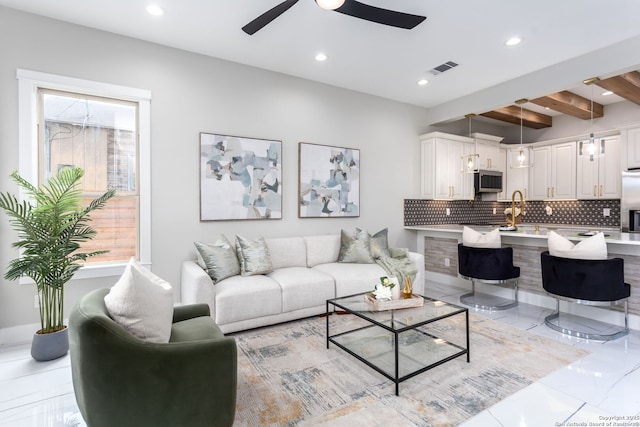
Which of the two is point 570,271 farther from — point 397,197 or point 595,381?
point 397,197

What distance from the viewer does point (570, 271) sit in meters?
3.08

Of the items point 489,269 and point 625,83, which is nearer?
point 489,269

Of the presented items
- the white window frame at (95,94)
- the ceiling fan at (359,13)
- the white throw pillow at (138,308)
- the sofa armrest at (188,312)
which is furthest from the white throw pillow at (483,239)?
the white window frame at (95,94)

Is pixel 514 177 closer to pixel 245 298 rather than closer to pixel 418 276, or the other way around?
pixel 418 276

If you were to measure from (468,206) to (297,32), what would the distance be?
487cm

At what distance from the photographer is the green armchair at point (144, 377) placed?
4.81 feet

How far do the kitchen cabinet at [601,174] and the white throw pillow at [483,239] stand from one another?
2697 mm

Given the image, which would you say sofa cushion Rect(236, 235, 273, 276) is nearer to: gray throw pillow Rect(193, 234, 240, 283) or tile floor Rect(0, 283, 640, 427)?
gray throw pillow Rect(193, 234, 240, 283)

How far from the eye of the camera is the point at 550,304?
152 inches

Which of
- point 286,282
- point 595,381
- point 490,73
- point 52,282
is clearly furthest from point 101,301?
point 490,73

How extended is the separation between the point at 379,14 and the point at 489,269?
3.03 metres

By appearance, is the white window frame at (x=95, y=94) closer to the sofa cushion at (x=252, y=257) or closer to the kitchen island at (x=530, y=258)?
the sofa cushion at (x=252, y=257)

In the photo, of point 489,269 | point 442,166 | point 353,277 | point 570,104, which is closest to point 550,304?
point 489,269

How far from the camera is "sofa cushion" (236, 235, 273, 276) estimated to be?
351 centimetres
